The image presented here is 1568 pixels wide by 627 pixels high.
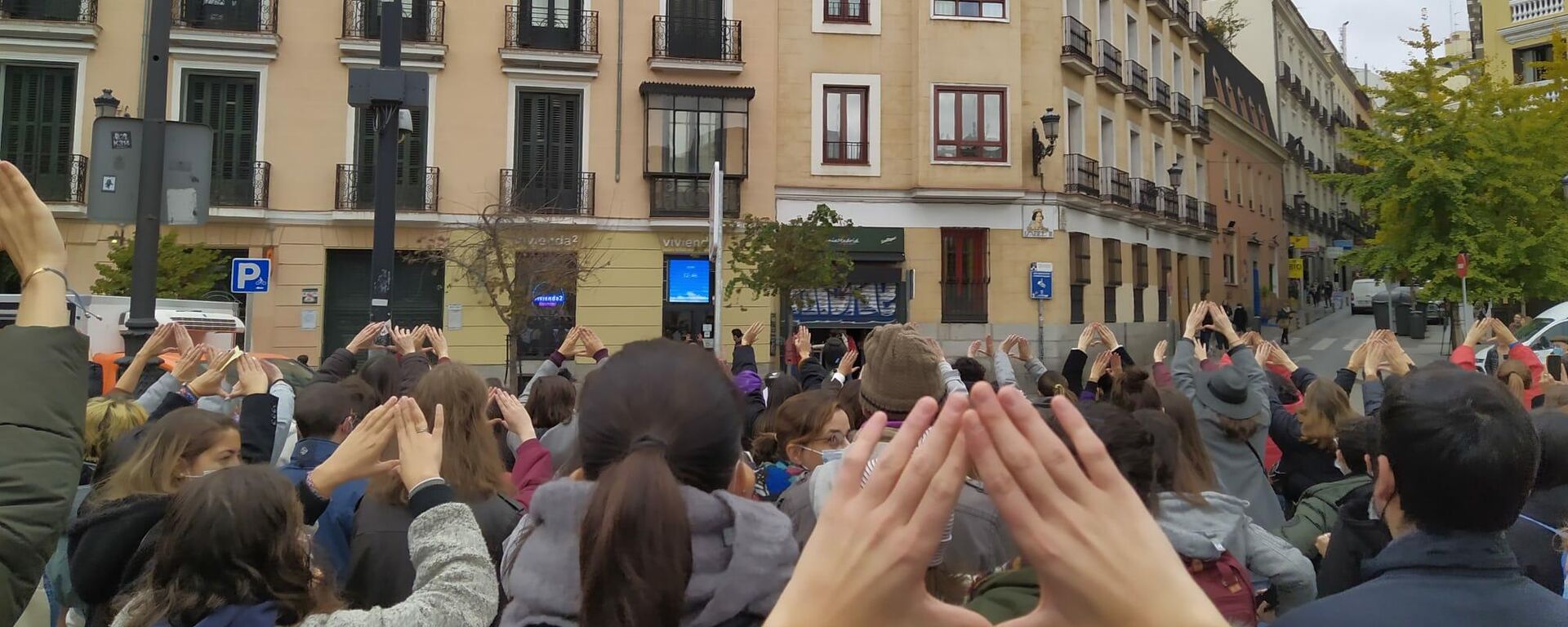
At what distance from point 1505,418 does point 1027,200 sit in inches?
857

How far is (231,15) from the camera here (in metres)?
20.1

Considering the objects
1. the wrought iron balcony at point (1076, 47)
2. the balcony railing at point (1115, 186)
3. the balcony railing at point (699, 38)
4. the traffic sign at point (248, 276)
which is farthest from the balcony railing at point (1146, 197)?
the traffic sign at point (248, 276)

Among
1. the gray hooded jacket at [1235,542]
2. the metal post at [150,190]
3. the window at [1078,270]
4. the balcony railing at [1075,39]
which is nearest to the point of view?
the gray hooded jacket at [1235,542]

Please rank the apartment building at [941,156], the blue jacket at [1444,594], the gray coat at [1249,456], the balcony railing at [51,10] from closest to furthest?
the blue jacket at [1444,594] → the gray coat at [1249,456] → the balcony railing at [51,10] → the apartment building at [941,156]

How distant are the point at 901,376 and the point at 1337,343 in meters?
31.1

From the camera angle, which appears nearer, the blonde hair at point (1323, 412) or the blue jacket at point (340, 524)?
the blue jacket at point (340, 524)

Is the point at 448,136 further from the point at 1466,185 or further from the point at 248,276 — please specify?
the point at 1466,185

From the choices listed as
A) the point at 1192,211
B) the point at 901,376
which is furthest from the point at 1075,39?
the point at 901,376

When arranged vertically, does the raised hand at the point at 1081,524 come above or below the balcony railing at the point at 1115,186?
below

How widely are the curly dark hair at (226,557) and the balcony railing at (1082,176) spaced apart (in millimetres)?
23341

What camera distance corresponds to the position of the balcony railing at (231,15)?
19844 millimetres

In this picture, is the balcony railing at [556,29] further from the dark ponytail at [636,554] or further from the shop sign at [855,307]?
the dark ponytail at [636,554]

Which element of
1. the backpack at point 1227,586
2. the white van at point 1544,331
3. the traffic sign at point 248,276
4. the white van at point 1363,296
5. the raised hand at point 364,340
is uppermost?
the white van at point 1363,296

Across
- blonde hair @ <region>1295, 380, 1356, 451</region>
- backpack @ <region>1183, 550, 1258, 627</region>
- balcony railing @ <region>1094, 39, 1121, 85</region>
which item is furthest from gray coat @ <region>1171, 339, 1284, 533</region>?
balcony railing @ <region>1094, 39, 1121, 85</region>
